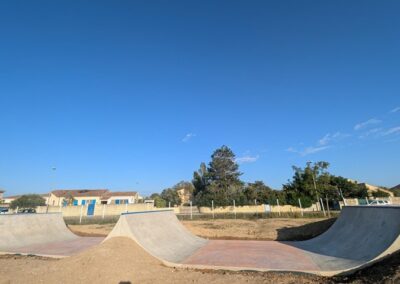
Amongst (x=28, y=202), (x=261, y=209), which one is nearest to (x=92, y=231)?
(x=261, y=209)

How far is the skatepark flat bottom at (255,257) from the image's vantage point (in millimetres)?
7381

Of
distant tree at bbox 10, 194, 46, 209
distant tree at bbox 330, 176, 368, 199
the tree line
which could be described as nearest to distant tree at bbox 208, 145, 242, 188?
the tree line

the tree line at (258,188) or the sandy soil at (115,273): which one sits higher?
the tree line at (258,188)

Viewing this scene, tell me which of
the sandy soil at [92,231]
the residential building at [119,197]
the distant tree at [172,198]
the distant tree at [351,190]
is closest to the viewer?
the sandy soil at [92,231]

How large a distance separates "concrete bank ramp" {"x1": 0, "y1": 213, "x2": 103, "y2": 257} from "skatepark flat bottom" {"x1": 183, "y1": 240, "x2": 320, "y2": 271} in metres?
5.58

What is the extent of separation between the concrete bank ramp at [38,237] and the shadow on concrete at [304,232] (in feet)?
32.9

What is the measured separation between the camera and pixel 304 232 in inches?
536

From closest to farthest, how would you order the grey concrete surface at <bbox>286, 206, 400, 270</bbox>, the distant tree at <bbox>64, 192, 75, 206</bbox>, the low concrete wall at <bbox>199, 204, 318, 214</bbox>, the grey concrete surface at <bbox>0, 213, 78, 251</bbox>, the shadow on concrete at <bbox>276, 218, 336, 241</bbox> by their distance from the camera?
the grey concrete surface at <bbox>286, 206, 400, 270</bbox> → the grey concrete surface at <bbox>0, 213, 78, 251</bbox> → the shadow on concrete at <bbox>276, 218, 336, 241</bbox> → the low concrete wall at <bbox>199, 204, 318, 214</bbox> → the distant tree at <bbox>64, 192, 75, 206</bbox>

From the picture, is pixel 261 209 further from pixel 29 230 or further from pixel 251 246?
pixel 29 230

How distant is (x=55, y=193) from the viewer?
5262cm

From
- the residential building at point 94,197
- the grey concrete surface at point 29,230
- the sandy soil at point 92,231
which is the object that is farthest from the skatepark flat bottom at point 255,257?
the residential building at point 94,197

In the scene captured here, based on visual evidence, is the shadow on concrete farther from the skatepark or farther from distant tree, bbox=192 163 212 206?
distant tree, bbox=192 163 212 206

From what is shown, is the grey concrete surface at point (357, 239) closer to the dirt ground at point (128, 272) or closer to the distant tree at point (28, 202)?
the dirt ground at point (128, 272)

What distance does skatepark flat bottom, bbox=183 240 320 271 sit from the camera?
7381mm
